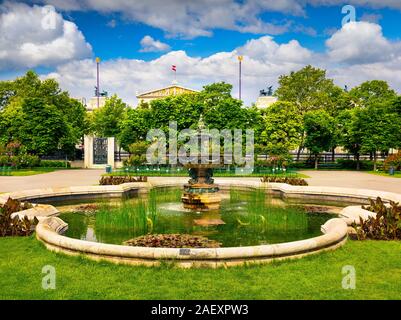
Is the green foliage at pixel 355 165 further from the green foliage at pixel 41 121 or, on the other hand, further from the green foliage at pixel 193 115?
the green foliage at pixel 41 121

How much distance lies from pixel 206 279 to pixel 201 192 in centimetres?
944

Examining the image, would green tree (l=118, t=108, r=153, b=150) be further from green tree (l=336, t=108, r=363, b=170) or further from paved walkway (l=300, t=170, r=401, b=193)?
paved walkway (l=300, t=170, r=401, b=193)

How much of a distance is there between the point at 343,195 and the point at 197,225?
8.71 meters

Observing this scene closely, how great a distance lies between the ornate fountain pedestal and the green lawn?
787 centimetres

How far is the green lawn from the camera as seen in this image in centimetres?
680

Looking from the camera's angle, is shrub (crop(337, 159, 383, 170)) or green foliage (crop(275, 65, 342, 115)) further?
green foliage (crop(275, 65, 342, 115))

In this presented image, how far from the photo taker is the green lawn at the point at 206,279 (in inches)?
268

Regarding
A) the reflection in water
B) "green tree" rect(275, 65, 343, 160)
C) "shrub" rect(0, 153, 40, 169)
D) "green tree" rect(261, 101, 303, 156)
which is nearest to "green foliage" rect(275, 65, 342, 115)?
"green tree" rect(275, 65, 343, 160)

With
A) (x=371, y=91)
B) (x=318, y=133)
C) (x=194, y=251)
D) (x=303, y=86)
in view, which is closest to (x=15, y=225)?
(x=194, y=251)

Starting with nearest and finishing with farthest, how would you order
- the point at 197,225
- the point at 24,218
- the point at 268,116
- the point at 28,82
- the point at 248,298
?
the point at 248,298, the point at 24,218, the point at 197,225, the point at 268,116, the point at 28,82

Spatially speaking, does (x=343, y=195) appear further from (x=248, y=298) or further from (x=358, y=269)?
(x=248, y=298)

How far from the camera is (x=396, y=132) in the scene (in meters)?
39.6

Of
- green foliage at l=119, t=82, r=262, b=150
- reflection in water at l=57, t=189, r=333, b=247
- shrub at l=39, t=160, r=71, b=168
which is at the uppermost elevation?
green foliage at l=119, t=82, r=262, b=150

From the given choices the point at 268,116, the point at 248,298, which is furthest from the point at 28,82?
the point at 248,298
